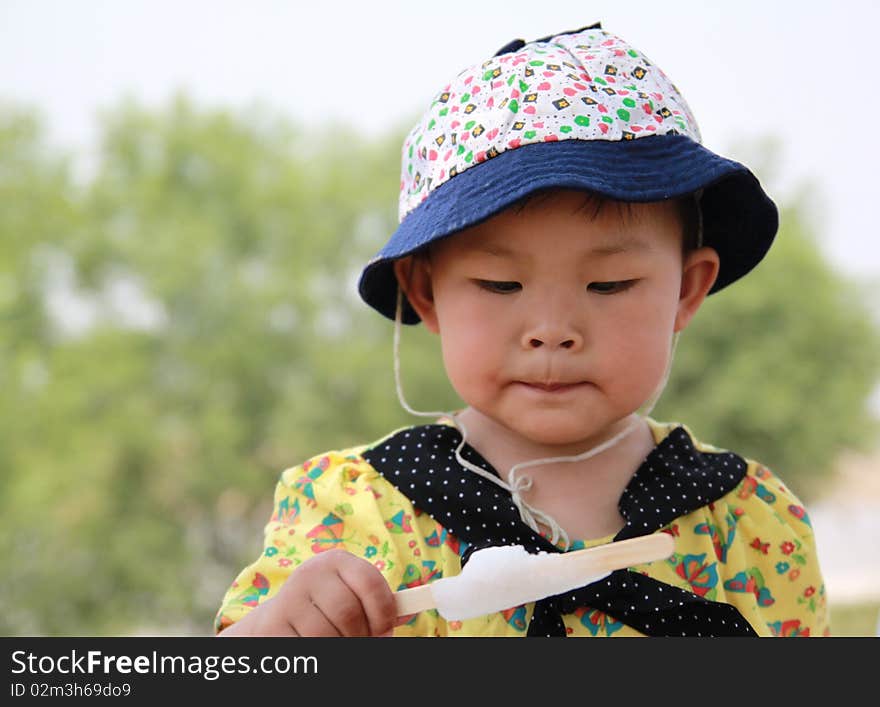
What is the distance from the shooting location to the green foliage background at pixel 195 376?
3.82 meters

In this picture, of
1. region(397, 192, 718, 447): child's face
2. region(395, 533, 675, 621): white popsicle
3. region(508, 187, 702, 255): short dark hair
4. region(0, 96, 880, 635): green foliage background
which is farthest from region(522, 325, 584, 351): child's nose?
region(0, 96, 880, 635): green foliage background

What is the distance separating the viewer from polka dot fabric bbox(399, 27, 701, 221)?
0.99 meters

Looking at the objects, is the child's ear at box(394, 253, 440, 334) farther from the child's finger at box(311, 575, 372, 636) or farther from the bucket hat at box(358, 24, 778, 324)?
the child's finger at box(311, 575, 372, 636)

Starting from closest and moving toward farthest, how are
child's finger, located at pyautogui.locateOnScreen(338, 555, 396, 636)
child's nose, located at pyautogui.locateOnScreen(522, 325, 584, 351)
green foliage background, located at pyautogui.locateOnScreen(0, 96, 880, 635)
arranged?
1. child's finger, located at pyautogui.locateOnScreen(338, 555, 396, 636)
2. child's nose, located at pyautogui.locateOnScreen(522, 325, 584, 351)
3. green foliage background, located at pyautogui.locateOnScreen(0, 96, 880, 635)

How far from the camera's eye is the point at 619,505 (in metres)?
1.06

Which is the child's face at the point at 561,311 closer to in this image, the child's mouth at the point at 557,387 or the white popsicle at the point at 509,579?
the child's mouth at the point at 557,387

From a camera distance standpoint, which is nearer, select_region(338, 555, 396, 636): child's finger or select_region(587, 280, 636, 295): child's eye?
select_region(338, 555, 396, 636): child's finger

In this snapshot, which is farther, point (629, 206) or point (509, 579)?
point (629, 206)

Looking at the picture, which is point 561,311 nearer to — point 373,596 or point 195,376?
point 373,596

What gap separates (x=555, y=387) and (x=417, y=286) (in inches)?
8.7

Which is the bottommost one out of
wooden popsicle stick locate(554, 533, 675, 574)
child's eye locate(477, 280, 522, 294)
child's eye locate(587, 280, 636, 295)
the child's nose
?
Answer: wooden popsicle stick locate(554, 533, 675, 574)

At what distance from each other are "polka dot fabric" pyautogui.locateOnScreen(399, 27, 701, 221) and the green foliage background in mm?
2570

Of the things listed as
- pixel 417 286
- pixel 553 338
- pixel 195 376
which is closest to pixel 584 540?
pixel 553 338
